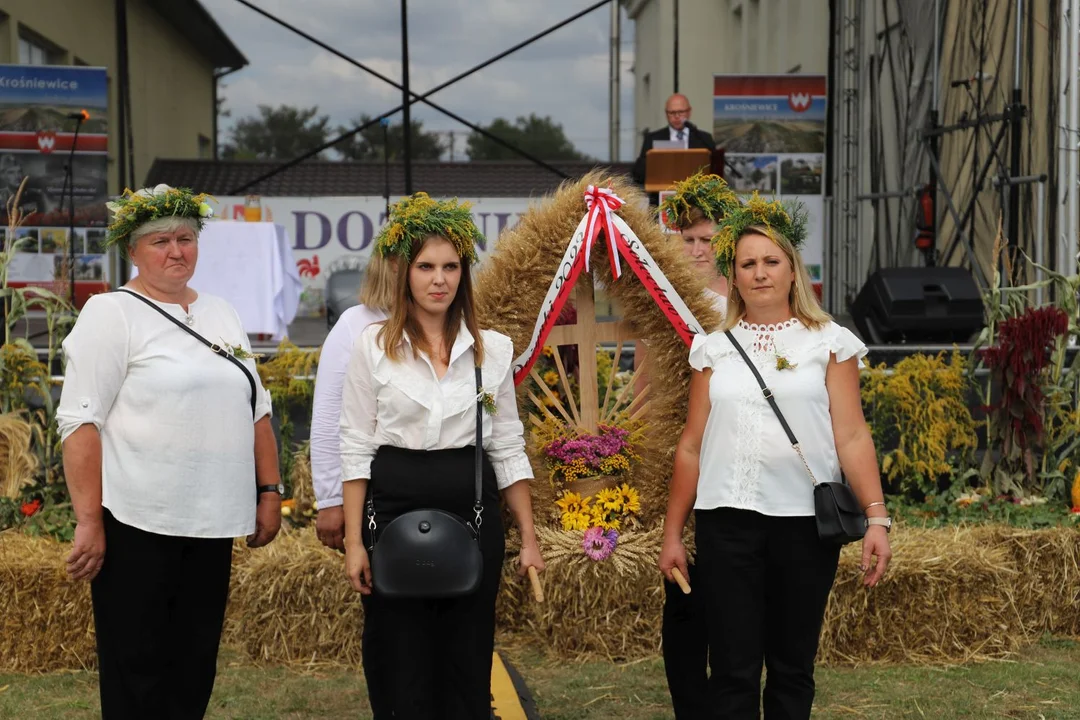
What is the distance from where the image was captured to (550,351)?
14.4ft

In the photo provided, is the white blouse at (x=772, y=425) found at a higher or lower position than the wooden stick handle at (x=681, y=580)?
higher

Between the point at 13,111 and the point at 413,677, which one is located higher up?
the point at 13,111

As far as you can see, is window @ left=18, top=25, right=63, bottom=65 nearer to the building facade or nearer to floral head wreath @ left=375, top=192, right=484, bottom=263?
the building facade

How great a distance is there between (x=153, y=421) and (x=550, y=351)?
179 centimetres

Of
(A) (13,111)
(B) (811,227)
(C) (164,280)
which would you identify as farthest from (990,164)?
(C) (164,280)

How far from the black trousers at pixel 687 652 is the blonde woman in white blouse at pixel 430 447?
0.56 metres

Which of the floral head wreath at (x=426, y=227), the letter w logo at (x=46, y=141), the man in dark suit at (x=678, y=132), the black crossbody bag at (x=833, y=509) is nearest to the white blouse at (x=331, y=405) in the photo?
the floral head wreath at (x=426, y=227)

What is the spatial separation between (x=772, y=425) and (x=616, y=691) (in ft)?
5.49

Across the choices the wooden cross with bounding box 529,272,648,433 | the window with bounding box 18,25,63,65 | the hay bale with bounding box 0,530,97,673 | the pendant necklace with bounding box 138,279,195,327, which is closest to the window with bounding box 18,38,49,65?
the window with bounding box 18,25,63,65

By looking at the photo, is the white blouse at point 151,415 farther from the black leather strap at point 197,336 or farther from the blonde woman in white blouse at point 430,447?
the blonde woman in white blouse at point 430,447

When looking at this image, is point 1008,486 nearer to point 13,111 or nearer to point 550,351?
point 550,351

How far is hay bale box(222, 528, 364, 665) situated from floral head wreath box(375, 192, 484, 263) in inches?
74.1

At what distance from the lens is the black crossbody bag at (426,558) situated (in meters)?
2.68

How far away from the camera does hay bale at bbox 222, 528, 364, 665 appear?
4508 millimetres
